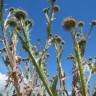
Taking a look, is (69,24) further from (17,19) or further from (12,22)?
(12,22)

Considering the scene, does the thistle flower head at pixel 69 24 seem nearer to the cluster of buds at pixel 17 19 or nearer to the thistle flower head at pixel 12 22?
the cluster of buds at pixel 17 19

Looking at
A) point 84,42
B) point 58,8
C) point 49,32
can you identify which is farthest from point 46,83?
point 58,8

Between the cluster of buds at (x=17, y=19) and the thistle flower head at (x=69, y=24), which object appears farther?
the cluster of buds at (x=17, y=19)

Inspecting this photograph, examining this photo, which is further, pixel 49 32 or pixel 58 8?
pixel 58 8

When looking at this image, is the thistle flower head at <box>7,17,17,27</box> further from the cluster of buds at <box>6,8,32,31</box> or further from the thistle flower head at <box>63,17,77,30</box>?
the thistle flower head at <box>63,17,77,30</box>

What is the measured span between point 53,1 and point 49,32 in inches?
47.9

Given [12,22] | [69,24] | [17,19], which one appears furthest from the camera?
[12,22]

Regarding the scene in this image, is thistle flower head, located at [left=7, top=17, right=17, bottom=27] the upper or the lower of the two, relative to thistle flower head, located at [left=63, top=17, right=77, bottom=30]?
upper

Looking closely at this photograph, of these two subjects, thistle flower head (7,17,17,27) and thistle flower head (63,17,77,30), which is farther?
thistle flower head (7,17,17,27)

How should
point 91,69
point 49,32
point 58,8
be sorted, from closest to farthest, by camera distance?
1. point 91,69
2. point 49,32
3. point 58,8

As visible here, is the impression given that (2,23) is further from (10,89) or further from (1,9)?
(10,89)

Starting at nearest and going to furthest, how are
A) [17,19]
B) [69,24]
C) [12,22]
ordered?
[69,24], [17,19], [12,22]

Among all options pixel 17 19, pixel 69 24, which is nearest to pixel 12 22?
pixel 17 19

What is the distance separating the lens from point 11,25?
557 cm
